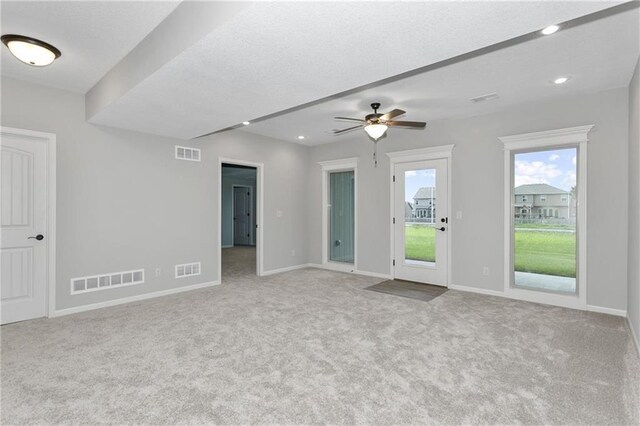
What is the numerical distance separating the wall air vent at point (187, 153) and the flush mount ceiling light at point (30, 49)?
2.09 metres

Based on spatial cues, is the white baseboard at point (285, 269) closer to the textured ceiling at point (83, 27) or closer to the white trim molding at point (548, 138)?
the textured ceiling at point (83, 27)

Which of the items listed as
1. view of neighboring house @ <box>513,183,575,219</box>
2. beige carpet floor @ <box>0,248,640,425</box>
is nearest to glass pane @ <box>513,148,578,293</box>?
view of neighboring house @ <box>513,183,575,219</box>

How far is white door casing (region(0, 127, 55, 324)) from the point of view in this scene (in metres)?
3.56

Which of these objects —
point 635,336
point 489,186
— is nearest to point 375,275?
point 489,186

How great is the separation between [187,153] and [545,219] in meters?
5.37

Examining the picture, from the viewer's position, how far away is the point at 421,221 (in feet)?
18.1

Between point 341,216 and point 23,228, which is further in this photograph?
point 341,216

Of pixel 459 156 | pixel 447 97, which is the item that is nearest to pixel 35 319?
pixel 447 97

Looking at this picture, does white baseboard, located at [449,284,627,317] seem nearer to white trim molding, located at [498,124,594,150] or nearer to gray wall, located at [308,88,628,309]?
gray wall, located at [308,88,628,309]

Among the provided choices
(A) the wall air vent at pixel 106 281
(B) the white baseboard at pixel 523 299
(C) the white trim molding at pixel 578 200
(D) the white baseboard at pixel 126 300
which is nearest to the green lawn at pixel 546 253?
(C) the white trim molding at pixel 578 200

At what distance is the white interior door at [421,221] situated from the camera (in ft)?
17.2

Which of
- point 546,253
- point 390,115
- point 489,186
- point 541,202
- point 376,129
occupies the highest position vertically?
point 390,115

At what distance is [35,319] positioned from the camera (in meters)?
3.70

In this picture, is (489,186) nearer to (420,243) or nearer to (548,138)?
(548,138)
